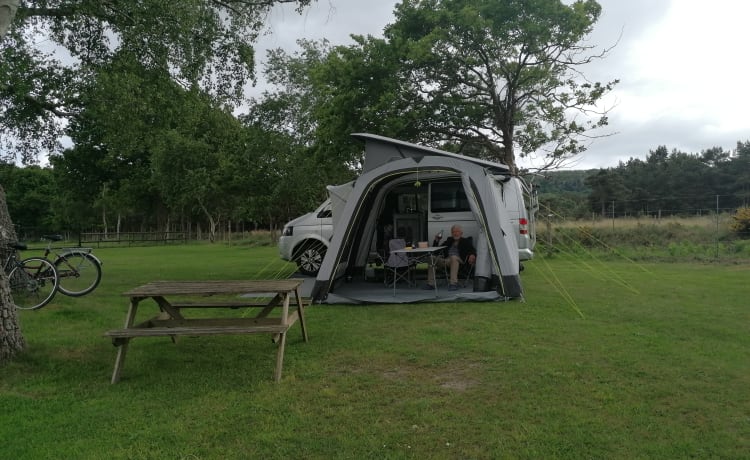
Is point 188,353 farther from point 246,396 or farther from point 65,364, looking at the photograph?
point 246,396

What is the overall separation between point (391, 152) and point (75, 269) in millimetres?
5442

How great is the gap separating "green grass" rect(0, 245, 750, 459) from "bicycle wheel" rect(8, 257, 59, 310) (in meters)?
0.75

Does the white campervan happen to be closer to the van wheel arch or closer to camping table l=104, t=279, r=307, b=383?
the van wheel arch

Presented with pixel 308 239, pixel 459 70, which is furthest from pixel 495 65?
pixel 308 239

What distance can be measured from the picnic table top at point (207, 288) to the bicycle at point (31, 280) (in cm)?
396

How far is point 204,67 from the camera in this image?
33.7ft

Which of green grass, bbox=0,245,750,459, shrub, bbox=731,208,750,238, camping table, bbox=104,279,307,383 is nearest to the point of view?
green grass, bbox=0,245,750,459

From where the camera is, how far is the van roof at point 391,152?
833cm

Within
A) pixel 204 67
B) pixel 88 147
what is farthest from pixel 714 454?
pixel 88 147

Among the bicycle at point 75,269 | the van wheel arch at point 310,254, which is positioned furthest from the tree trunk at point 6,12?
the van wheel arch at point 310,254

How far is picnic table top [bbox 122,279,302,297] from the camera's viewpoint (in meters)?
4.64

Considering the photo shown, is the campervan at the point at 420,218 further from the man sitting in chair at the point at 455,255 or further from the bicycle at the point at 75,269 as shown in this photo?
the bicycle at the point at 75,269

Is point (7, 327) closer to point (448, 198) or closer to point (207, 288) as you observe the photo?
point (207, 288)

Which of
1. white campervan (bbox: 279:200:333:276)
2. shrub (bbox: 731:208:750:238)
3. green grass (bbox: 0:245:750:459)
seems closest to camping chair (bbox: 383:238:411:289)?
green grass (bbox: 0:245:750:459)
